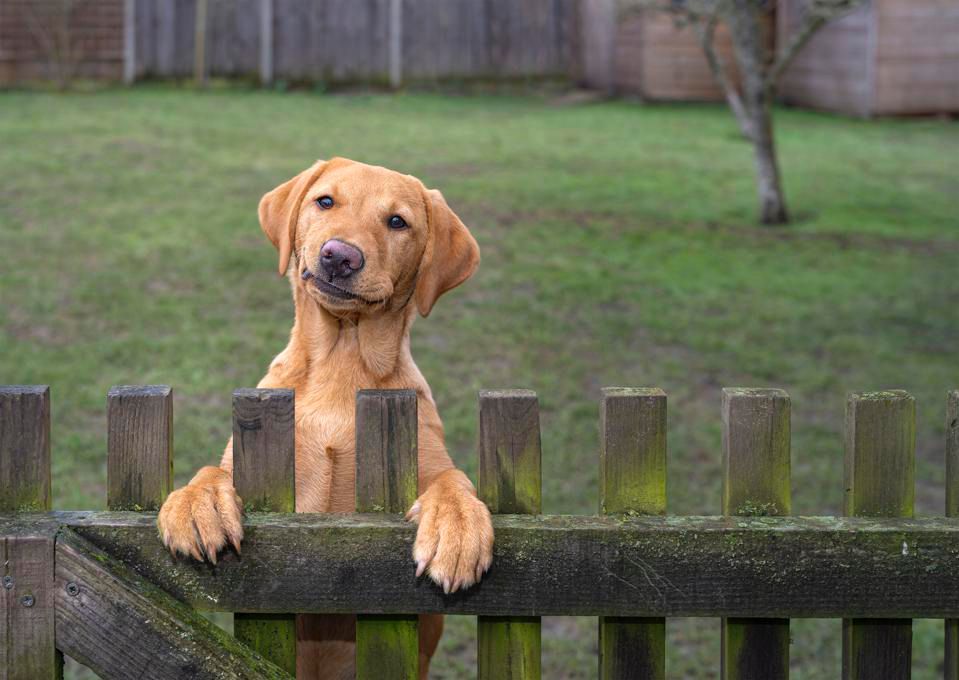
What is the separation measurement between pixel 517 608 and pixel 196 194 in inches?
397

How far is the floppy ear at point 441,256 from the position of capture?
120 inches

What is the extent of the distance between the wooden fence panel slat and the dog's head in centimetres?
69

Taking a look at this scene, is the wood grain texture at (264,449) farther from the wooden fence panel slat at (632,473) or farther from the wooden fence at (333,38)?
the wooden fence at (333,38)

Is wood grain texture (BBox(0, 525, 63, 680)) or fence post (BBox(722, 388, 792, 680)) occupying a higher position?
fence post (BBox(722, 388, 792, 680))

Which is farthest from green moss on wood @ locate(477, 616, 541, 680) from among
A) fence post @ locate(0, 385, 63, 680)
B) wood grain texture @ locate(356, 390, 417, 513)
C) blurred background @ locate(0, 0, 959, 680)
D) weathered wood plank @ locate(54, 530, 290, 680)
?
blurred background @ locate(0, 0, 959, 680)

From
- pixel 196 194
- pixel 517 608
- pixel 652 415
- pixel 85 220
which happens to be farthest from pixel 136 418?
pixel 196 194

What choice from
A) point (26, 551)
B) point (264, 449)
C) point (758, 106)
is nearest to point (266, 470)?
point (264, 449)

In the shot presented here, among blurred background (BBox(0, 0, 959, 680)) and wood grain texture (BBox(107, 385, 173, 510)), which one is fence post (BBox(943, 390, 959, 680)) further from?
blurred background (BBox(0, 0, 959, 680))

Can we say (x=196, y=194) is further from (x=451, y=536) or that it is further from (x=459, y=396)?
(x=451, y=536)

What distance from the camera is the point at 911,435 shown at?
2455 millimetres

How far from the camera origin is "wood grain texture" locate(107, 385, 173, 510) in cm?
242

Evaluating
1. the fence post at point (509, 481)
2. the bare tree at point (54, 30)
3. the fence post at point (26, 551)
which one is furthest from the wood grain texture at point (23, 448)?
the bare tree at point (54, 30)

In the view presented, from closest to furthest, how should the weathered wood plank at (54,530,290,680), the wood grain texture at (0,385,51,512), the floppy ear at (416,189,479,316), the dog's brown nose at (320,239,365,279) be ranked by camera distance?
the weathered wood plank at (54,530,290,680) < the wood grain texture at (0,385,51,512) < the dog's brown nose at (320,239,365,279) < the floppy ear at (416,189,479,316)

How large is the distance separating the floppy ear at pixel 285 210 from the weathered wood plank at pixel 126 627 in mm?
923
